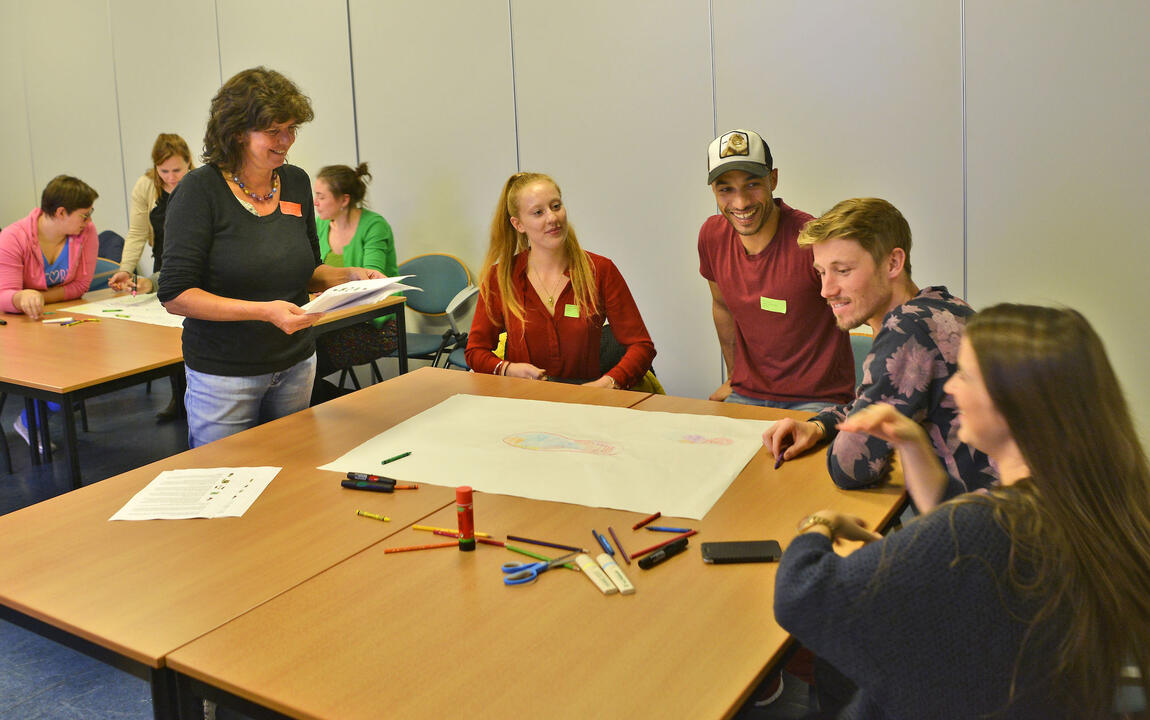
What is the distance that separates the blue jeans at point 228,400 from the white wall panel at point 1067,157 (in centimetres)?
294

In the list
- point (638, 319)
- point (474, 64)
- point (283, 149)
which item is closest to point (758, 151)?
point (638, 319)

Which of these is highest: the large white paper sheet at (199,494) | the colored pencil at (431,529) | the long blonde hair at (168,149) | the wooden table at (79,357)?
the long blonde hair at (168,149)

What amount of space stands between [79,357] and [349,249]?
1.89 m

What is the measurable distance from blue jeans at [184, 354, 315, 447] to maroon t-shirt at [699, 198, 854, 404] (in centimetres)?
141

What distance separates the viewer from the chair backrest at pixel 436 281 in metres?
5.36

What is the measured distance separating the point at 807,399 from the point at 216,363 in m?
1.74

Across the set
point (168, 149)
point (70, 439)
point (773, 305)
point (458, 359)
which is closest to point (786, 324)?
point (773, 305)

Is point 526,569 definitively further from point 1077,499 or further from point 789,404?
point 789,404

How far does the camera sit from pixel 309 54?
18.8 ft

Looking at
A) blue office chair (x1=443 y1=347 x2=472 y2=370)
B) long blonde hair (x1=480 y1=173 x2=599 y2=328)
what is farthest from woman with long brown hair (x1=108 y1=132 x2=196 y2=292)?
long blonde hair (x1=480 y1=173 x2=599 y2=328)

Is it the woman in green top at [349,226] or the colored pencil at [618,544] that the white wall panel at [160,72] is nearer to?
the woman in green top at [349,226]

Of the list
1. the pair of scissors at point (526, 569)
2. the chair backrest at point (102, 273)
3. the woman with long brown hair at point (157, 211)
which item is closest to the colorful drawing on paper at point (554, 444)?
the pair of scissors at point (526, 569)

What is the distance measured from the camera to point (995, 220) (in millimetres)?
3918

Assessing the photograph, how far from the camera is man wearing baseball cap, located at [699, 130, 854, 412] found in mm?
2754
